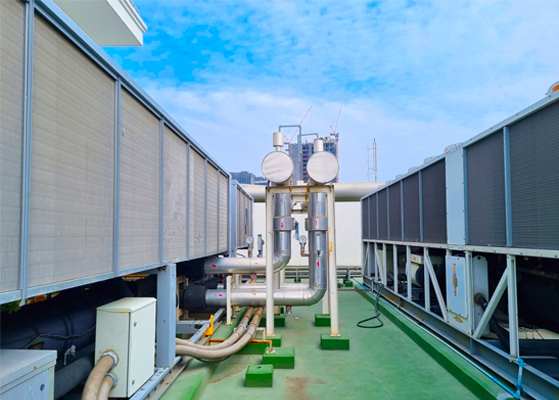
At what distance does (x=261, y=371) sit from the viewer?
4.44m

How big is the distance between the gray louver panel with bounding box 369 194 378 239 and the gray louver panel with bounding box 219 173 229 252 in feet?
14.3

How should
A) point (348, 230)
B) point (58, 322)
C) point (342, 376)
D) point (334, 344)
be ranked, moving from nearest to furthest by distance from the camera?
1. point (58, 322)
2. point (342, 376)
3. point (334, 344)
4. point (348, 230)

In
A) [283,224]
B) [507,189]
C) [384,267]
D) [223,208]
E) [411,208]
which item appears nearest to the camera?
[507,189]

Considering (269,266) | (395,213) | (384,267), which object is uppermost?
(395,213)

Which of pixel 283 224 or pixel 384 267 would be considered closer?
pixel 283 224

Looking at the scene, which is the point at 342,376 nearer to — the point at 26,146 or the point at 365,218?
the point at 26,146

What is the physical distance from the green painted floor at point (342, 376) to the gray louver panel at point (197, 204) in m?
1.67

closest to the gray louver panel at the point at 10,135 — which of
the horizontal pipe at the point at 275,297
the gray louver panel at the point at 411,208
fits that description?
the horizontal pipe at the point at 275,297

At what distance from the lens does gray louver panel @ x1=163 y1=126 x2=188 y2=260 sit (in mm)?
4230

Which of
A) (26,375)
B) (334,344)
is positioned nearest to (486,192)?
(334,344)

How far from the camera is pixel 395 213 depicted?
8.46m

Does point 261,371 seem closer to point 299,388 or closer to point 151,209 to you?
point 299,388

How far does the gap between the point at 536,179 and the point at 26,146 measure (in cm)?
428

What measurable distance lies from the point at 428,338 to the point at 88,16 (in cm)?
936
